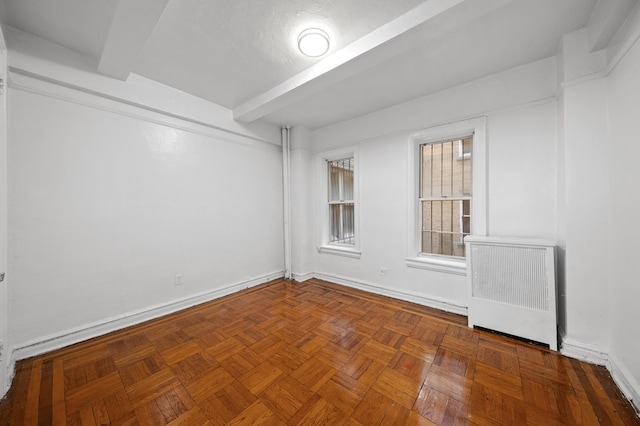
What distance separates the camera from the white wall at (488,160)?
7.43 feet

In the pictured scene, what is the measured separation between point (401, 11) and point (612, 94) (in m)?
1.63

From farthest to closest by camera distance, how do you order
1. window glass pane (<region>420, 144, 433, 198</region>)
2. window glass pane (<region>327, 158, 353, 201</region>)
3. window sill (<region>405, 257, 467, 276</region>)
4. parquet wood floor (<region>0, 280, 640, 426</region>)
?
window glass pane (<region>327, 158, 353, 201</region>) → window glass pane (<region>420, 144, 433, 198</region>) → window sill (<region>405, 257, 467, 276</region>) → parquet wood floor (<region>0, 280, 640, 426</region>)

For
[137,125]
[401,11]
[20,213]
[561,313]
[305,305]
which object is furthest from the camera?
[305,305]

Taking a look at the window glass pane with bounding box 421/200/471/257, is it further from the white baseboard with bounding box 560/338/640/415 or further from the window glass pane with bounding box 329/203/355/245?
the window glass pane with bounding box 329/203/355/245

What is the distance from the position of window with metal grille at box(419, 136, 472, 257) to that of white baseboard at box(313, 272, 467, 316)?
59cm

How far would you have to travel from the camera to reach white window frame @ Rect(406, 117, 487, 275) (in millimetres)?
2543

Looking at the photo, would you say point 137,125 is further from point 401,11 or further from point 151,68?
point 401,11

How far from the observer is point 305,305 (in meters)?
2.96

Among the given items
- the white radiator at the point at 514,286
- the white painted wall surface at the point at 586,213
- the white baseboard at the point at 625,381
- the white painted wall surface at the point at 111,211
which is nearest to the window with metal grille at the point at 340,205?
the white painted wall surface at the point at 111,211

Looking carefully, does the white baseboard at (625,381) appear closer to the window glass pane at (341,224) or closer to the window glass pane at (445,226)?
the window glass pane at (445,226)

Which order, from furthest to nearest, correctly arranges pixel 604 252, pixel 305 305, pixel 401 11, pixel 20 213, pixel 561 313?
pixel 305 305 < pixel 561 313 < pixel 20 213 < pixel 604 252 < pixel 401 11

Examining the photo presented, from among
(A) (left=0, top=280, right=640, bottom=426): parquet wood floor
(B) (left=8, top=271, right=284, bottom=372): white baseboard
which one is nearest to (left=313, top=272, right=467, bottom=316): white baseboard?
(A) (left=0, top=280, right=640, bottom=426): parquet wood floor

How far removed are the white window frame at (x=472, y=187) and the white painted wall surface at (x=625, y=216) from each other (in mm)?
897

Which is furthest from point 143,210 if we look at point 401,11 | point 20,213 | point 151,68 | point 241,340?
point 401,11
